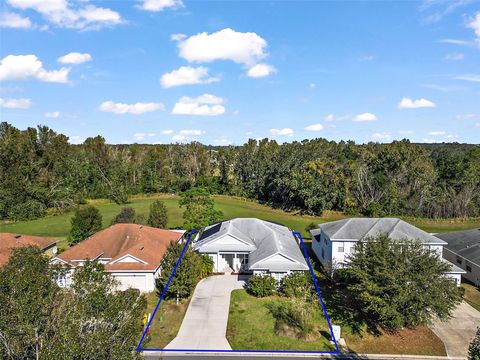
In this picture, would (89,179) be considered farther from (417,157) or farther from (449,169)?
(449,169)

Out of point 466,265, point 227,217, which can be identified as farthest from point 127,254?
point 227,217

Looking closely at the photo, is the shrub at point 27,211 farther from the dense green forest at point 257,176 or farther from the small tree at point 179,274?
the small tree at point 179,274

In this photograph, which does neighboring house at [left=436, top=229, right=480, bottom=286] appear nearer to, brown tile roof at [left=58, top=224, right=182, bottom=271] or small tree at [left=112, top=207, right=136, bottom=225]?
brown tile roof at [left=58, top=224, right=182, bottom=271]

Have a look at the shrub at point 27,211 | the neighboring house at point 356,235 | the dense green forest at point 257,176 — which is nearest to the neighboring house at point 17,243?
the neighboring house at point 356,235

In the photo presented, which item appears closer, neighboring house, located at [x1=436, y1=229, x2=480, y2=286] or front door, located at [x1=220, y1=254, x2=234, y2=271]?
neighboring house, located at [x1=436, y1=229, x2=480, y2=286]

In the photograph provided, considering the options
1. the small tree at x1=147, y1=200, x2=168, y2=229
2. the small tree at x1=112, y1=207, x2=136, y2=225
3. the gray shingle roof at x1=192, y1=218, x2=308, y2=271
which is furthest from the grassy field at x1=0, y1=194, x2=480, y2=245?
the gray shingle roof at x1=192, y1=218, x2=308, y2=271
